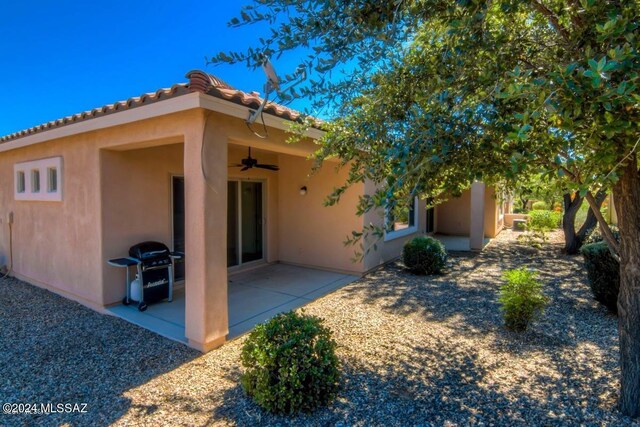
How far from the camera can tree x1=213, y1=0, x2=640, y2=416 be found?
2.08 m

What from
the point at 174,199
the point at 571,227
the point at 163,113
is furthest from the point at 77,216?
the point at 571,227

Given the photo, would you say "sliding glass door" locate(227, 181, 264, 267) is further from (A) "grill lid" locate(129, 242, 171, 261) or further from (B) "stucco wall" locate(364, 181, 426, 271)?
(B) "stucco wall" locate(364, 181, 426, 271)

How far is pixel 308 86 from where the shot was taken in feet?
10.6

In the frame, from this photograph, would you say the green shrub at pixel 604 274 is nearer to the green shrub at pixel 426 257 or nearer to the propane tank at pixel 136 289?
the green shrub at pixel 426 257

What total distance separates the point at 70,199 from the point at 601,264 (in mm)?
10090

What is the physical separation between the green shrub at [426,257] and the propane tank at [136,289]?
6.63m

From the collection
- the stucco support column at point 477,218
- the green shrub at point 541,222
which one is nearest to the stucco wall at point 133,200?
the stucco support column at point 477,218

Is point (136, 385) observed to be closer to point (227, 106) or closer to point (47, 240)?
point (227, 106)

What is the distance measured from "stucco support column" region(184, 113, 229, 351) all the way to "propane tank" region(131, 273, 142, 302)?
6.03 feet

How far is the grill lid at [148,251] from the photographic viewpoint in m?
6.22

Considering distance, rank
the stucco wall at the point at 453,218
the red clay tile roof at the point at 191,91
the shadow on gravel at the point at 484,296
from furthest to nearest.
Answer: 1. the stucco wall at the point at 453,218
2. the shadow on gravel at the point at 484,296
3. the red clay tile roof at the point at 191,91

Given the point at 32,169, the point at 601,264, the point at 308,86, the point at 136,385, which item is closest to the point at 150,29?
the point at 32,169

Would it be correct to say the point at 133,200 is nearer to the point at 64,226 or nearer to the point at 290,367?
the point at 64,226

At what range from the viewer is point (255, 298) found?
716cm
